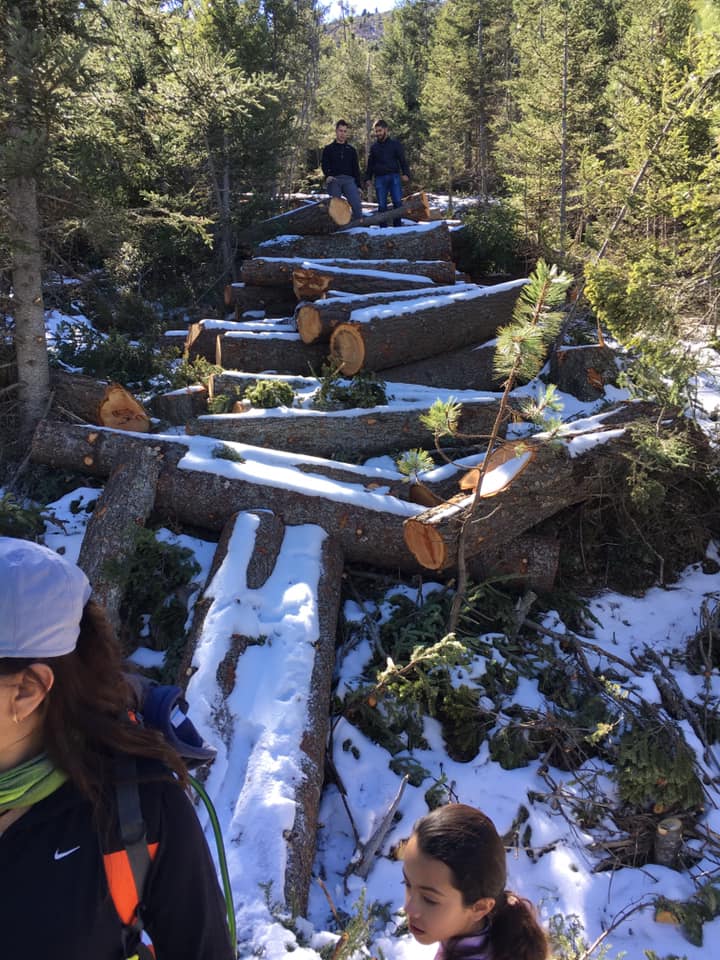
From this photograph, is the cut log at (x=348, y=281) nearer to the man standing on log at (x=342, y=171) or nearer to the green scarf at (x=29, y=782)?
the man standing on log at (x=342, y=171)

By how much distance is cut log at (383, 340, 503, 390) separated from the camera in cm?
895

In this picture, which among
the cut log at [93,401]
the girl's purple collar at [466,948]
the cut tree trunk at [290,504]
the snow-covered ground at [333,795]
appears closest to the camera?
the girl's purple collar at [466,948]

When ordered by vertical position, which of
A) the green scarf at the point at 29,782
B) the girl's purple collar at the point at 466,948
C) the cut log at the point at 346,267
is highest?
the cut log at the point at 346,267

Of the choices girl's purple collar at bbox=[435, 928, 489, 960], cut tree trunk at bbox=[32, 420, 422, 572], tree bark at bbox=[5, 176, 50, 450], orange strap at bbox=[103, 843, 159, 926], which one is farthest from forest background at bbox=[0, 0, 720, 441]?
orange strap at bbox=[103, 843, 159, 926]

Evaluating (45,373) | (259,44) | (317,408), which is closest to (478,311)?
(317,408)

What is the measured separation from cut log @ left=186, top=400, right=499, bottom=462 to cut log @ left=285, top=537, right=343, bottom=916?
5.89 feet

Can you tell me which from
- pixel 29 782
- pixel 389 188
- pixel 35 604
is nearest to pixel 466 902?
pixel 29 782

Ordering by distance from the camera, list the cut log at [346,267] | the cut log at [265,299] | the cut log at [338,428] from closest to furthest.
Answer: the cut log at [338,428] → the cut log at [346,267] → the cut log at [265,299]

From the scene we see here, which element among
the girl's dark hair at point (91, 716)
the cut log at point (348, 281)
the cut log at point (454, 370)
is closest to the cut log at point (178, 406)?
the cut log at point (454, 370)

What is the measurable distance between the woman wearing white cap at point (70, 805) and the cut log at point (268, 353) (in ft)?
25.9

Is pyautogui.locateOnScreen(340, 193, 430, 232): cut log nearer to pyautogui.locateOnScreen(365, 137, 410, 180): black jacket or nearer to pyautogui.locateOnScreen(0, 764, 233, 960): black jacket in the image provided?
pyautogui.locateOnScreen(365, 137, 410, 180): black jacket

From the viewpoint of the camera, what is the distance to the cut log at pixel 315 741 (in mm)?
3594

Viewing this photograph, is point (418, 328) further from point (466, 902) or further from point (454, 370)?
point (466, 902)

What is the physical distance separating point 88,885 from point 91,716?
13.2 inches
